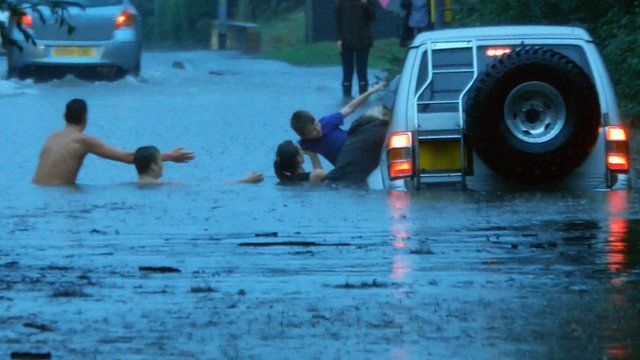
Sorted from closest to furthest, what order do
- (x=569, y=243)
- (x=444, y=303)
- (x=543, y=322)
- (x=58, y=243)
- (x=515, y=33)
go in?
(x=543, y=322)
(x=444, y=303)
(x=569, y=243)
(x=58, y=243)
(x=515, y=33)

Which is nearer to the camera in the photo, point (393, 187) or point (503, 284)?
point (503, 284)

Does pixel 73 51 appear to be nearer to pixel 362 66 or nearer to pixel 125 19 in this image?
pixel 125 19

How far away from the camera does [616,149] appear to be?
11312mm

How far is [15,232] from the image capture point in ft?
36.1

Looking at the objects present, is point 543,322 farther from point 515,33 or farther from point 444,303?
point 515,33

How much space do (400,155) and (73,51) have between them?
15.9 m

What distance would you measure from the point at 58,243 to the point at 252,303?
2.90m

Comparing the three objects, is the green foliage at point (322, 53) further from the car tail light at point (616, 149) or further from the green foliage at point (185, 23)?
the car tail light at point (616, 149)

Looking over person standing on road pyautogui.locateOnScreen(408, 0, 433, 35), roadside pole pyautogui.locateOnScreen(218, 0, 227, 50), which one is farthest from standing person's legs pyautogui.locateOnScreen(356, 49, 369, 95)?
roadside pole pyautogui.locateOnScreen(218, 0, 227, 50)

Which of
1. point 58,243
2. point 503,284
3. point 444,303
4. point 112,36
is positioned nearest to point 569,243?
point 503,284

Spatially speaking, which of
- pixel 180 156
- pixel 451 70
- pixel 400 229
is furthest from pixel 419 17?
pixel 400 229

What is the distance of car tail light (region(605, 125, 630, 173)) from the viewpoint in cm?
1130

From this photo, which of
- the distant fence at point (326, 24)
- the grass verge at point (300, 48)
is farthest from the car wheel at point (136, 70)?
the distant fence at point (326, 24)

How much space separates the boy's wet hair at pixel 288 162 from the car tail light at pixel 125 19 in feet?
44.1
